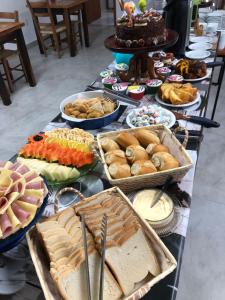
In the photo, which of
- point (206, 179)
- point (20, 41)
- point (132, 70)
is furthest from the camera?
point (20, 41)

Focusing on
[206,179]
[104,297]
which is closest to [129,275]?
[104,297]

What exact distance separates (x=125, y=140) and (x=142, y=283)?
39cm

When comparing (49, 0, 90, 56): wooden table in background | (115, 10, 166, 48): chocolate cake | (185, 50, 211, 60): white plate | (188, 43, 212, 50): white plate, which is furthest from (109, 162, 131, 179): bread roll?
(49, 0, 90, 56): wooden table in background

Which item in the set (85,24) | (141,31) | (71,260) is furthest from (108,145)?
(85,24)

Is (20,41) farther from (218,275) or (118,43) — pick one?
(218,275)

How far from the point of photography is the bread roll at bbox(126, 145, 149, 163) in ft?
2.21

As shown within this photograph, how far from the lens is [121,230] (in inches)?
19.2

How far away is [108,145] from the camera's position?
2.33ft

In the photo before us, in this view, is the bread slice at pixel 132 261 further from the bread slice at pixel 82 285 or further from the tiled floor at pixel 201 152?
the tiled floor at pixel 201 152

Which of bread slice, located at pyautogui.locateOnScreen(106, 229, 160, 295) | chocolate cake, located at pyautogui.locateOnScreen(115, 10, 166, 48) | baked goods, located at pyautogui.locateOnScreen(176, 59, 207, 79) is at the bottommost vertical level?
baked goods, located at pyautogui.locateOnScreen(176, 59, 207, 79)

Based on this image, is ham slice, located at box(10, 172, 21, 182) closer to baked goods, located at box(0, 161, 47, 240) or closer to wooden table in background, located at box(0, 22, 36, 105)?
baked goods, located at box(0, 161, 47, 240)

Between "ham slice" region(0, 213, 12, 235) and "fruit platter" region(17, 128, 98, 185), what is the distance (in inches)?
7.8

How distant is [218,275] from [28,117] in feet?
6.29

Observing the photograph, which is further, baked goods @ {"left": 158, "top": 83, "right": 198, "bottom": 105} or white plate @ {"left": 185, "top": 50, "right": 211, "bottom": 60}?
white plate @ {"left": 185, "top": 50, "right": 211, "bottom": 60}
